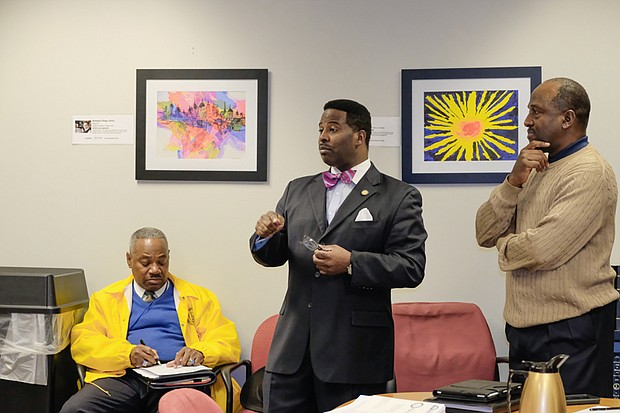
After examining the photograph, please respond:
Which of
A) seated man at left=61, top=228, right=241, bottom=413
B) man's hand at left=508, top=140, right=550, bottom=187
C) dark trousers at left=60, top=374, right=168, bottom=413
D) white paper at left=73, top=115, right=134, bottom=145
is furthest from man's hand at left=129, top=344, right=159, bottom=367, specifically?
man's hand at left=508, top=140, right=550, bottom=187

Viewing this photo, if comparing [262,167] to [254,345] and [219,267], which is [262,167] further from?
[254,345]

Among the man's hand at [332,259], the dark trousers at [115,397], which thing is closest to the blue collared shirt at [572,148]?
the man's hand at [332,259]

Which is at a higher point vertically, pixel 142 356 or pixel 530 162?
pixel 530 162

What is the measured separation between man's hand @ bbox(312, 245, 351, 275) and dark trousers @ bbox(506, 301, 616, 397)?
2.38 ft

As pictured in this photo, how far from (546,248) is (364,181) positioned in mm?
747

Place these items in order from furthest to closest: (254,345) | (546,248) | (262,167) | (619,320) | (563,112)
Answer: (262,167)
(254,345)
(619,320)
(563,112)
(546,248)

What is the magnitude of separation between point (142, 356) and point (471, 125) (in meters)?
2.13

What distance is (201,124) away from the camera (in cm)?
441

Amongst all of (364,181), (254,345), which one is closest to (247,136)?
(254,345)

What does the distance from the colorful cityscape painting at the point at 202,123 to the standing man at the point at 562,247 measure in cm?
184

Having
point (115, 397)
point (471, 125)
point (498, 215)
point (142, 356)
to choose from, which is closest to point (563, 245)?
point (498, 215)

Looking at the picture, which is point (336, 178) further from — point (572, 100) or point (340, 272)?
point (572, 100)

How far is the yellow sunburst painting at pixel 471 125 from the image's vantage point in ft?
13.9

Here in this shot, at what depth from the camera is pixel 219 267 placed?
441 cm
